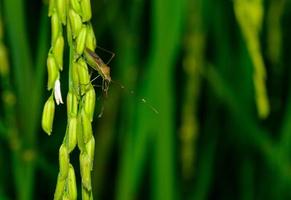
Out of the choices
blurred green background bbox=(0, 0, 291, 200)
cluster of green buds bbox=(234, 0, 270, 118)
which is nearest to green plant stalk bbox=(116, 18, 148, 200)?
blurred green background bbox=(0, 0, 291, 200)

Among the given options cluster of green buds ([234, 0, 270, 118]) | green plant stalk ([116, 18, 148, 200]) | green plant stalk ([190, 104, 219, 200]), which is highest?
cluster of green buds ([234, 0, 270, 118])

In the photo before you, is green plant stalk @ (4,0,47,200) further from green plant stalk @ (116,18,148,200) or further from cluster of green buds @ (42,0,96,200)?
cluster of green buds @ (42,0,96,200)

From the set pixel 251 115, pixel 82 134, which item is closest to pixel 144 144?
pixel 251 115

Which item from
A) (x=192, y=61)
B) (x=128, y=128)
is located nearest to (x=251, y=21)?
(x=192, y=61)

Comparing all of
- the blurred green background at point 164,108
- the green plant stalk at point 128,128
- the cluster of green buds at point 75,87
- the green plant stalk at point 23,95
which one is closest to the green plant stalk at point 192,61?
the blurred green background at point 164,108

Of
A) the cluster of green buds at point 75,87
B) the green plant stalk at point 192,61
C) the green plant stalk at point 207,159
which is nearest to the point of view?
the cluster of green buds at point 75,87

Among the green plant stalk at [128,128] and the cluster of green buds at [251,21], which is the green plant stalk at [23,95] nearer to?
the green plant stalk at [128,128]
